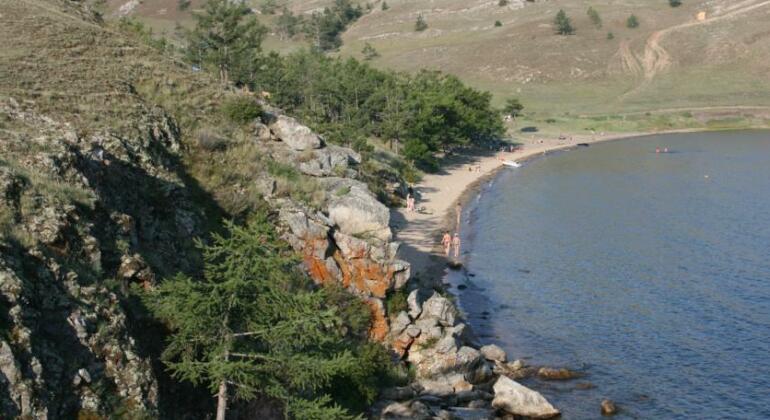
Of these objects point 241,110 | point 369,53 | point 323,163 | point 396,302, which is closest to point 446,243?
point 323,163

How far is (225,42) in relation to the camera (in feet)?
228

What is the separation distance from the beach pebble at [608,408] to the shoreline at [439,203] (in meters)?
15.3

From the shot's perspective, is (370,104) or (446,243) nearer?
(446,243)

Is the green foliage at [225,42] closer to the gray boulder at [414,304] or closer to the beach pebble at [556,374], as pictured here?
the gray boulder at [414,304]

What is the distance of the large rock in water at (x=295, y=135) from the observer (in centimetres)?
3968

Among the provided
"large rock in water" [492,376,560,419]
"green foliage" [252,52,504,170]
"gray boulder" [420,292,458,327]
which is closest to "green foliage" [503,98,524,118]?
"green foliage" [252,52,504,170]

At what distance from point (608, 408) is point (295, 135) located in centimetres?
2018

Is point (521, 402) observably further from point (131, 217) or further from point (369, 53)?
point (369, 53)

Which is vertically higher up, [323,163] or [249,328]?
[323,163]

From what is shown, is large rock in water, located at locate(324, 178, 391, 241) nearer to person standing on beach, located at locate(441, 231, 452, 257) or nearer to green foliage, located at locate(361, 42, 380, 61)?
person standing on beach, located at locate(441, 231, 452, 257)

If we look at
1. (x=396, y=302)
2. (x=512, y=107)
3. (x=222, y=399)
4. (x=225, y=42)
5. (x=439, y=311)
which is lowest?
(x=439, y=311)

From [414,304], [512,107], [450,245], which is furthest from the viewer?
[512,107]

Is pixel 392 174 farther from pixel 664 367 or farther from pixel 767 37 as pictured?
pixel 767 37

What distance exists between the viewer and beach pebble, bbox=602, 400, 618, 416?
29422 mm
